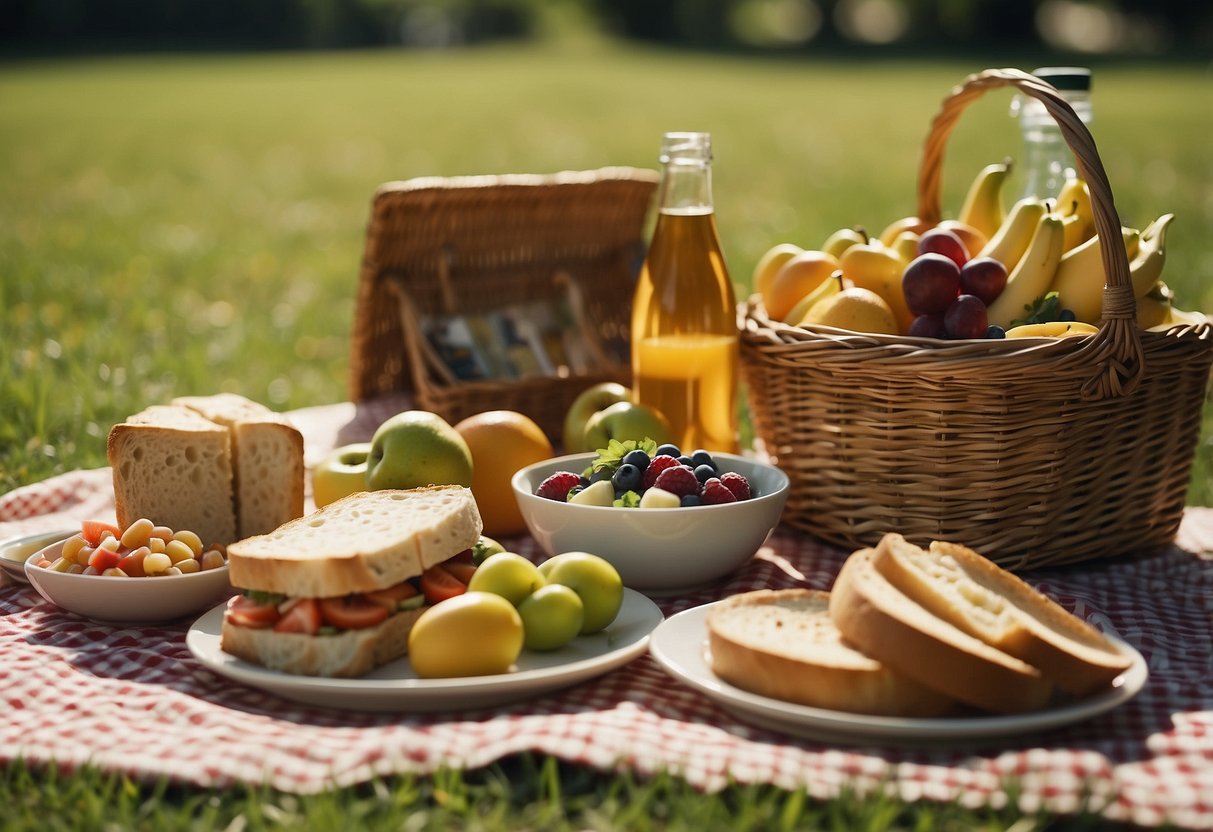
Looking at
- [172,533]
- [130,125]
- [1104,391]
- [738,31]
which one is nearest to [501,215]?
[172,533]

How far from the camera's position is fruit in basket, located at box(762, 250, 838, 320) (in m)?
2.88

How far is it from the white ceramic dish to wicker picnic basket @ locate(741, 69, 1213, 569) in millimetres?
1527

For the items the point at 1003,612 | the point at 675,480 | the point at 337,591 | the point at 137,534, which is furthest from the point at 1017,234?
the point at 137,534

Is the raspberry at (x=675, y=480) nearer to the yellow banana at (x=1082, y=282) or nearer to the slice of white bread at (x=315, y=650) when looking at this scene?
the slice of white bread at (x=315, y=650)

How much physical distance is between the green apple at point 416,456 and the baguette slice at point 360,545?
0.93 feet

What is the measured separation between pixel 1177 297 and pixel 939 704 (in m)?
4.05

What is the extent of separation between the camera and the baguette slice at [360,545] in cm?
201

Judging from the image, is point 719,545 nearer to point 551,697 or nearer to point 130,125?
point 551,697

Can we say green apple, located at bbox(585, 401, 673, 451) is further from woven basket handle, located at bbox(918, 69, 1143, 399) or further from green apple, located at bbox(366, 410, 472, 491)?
woven basket handle, located at bbox(918, 69, 1143, 399)

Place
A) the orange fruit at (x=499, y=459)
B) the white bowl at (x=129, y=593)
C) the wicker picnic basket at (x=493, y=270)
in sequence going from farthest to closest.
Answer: the wicker picnic basket at (x=493, y=270) < the orange fruit at (x=499, y=459) < the white bowl at (x=129, y=593)

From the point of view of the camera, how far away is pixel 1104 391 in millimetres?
2414

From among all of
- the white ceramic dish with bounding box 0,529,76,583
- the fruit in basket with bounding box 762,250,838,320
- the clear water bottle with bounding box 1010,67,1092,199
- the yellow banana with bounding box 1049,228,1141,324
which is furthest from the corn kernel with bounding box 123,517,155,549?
the clear water bottle with bounding box 1010,67,1092,199

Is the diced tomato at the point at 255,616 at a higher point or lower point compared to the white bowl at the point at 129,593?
higher

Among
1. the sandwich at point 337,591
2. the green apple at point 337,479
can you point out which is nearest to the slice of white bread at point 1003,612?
the sandwich at point 337,591
